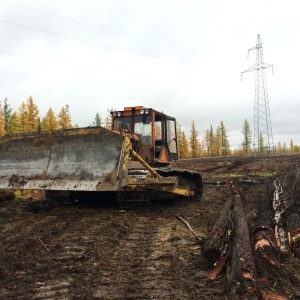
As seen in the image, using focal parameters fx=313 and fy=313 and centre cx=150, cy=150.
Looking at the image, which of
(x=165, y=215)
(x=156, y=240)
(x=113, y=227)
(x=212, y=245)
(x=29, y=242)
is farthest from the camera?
(x=165, y=215)

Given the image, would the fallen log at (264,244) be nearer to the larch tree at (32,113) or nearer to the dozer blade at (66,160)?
the dozer blade at (66,160)

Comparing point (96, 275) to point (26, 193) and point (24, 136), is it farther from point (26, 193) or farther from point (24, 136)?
point (26, 193)

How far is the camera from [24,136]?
8.41 m

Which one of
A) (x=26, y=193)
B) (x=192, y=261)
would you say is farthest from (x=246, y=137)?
(x=192, y=261)

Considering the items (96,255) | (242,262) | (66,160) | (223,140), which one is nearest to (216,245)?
(242,262)

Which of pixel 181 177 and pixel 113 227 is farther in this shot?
pixel 181 177

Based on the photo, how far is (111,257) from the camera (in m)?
4.62

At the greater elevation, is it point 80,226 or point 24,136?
point 24,136

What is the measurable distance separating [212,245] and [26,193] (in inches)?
374

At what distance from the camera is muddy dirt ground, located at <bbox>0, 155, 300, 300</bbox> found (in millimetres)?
3498

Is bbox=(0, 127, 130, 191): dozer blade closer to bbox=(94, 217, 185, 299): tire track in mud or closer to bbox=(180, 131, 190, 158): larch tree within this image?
bbox=(94, 217, 185, 299): tire track in mud

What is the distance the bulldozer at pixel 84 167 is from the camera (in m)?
7.19

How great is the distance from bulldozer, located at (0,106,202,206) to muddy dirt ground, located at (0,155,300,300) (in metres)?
0.64

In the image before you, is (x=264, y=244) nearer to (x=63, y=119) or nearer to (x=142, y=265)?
(x=142, y=265)
